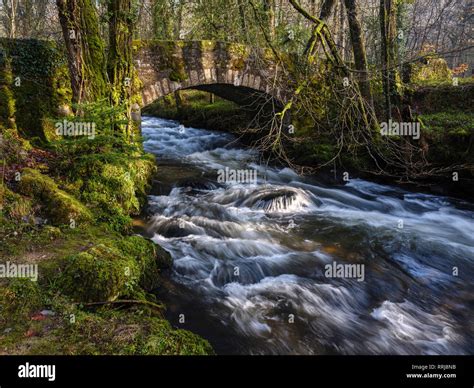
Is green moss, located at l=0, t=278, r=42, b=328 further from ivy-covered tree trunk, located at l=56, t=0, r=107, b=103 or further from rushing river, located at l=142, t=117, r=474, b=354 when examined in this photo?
ivy-covered tree trunk, located at l=56, t=0, r=107, b=103

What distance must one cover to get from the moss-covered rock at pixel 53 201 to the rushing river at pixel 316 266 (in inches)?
59.6

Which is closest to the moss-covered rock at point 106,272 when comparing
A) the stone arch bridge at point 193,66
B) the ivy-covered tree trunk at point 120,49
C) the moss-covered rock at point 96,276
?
the moss-covered rock at point 96,276

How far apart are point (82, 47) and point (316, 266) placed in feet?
18.4

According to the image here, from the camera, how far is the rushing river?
13.4 feet

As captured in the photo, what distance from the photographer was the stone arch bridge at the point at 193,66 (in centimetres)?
918

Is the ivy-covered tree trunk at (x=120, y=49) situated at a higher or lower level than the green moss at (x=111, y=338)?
higher

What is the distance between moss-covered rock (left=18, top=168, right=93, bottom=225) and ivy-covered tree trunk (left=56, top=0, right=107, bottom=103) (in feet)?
6.94

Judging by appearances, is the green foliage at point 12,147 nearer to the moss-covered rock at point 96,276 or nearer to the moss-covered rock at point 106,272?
the moss-covered rock at point 106,272

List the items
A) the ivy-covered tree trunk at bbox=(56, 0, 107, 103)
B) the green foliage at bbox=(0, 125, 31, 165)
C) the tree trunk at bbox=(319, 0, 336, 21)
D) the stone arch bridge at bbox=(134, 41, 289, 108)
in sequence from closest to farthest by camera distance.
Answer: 1. the green foliage at bbox=(0, 125, 31, 165)
2. the ivy-covered tree trunk at bbox=(56, 0, 107, 103)
3. the stone arch bridge at bbox=(134, 41, 289, 108)
4. the tree trunk at bbox=(319, 0, 336, 21)

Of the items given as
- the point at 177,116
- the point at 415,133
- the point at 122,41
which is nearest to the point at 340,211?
the point at 415,133

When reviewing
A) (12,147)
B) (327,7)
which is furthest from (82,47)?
(327,7)

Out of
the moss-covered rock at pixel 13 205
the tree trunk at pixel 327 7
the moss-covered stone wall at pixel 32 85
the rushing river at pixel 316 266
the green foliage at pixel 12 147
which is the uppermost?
the tree trunk at pixel 327 7

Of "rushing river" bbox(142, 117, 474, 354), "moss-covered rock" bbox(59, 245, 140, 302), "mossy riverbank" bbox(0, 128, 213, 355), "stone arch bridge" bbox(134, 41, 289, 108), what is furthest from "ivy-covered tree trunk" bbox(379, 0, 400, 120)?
"moss-covered rock" bbox(59, 245, 140, 302)

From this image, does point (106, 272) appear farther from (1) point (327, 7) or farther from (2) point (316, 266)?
(1) point (327, 7)
